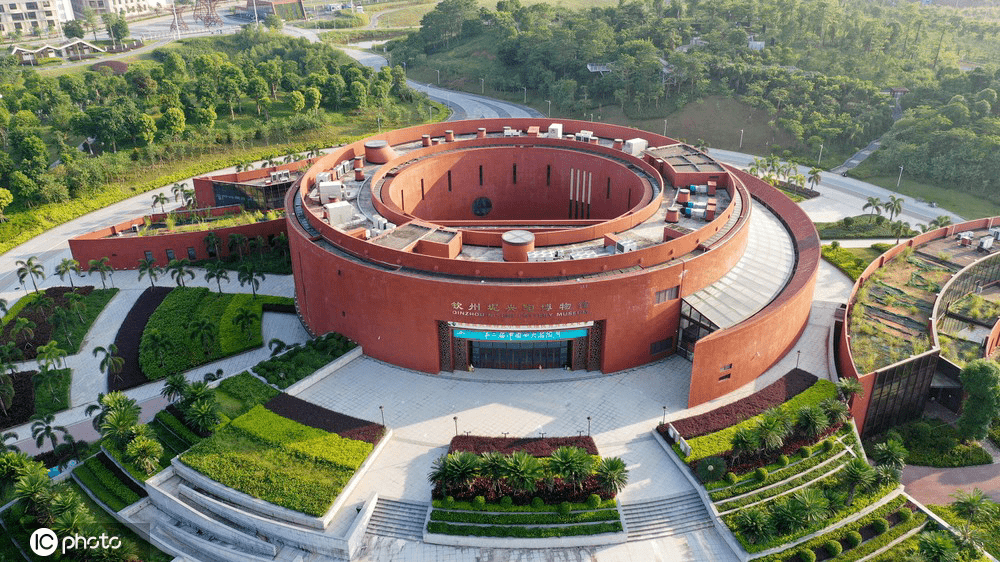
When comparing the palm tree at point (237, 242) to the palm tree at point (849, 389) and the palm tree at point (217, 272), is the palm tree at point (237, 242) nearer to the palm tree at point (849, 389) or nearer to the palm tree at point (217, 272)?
the palm tree at point (217, 272)

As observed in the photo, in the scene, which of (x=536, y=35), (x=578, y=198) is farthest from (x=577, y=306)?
(x=536, y=35)

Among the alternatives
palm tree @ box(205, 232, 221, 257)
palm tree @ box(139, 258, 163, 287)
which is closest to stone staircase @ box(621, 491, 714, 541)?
palm tree @ box(205, 232, 221, 257)

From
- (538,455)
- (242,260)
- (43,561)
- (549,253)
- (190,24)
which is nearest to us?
(43,561)

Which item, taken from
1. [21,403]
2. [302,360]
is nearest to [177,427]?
[302,360]

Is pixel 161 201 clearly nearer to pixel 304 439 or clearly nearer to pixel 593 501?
pixel 304 439

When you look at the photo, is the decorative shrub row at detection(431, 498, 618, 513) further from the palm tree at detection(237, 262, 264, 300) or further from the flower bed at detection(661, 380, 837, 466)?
the palm tree at detection(237, 262, 264, 300)

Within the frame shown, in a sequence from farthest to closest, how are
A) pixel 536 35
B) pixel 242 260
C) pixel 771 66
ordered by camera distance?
pixel 536 35 < pixel 771 66 < pixel 242 260

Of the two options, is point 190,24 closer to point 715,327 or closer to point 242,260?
point 242,260
